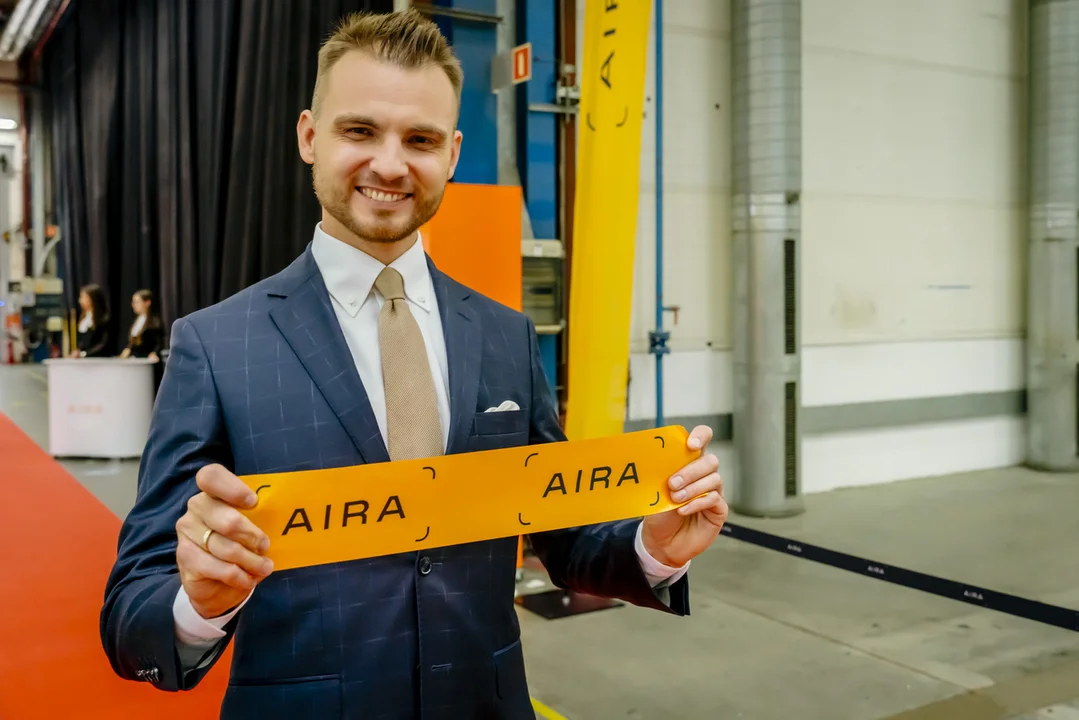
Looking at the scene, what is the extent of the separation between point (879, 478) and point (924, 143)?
289cm

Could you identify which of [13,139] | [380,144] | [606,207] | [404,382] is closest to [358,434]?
[404,382]

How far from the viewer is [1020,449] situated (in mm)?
8477

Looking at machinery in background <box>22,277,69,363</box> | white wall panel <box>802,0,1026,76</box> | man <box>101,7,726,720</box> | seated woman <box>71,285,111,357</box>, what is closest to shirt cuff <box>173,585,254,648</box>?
man <box>101,7,726,720</box>

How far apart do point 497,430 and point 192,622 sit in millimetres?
458

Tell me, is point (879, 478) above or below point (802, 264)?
below

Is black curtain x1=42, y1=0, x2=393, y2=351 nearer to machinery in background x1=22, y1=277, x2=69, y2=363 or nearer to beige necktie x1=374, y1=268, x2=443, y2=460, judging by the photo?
beige necktie x1=374, y1=268, x2=443, y2=460

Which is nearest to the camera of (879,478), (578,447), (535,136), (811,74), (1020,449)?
(578,447)

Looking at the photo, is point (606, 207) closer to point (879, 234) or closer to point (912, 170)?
point (879, 234)

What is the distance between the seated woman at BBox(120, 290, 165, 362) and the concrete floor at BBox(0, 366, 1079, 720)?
210cm

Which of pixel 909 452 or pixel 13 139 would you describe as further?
pixel 13 139

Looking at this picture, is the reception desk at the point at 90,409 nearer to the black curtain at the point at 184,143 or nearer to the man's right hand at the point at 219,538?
A: the black curtain at the point at 184,143

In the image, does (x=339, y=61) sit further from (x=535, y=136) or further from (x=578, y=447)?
(x=535, y=136)

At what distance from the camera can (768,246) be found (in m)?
6.19

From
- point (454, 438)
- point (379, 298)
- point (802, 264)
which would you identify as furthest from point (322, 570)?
point (802, 264)
